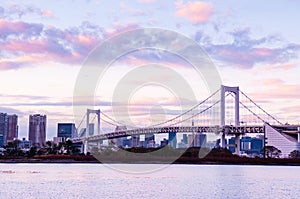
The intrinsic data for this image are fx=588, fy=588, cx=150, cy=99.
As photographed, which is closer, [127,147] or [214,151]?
[214,151]

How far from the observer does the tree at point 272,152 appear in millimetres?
68137

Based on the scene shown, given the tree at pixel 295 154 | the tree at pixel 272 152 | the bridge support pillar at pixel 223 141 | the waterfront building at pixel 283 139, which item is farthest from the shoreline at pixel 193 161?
the bridge support pillar at pixel 223 141

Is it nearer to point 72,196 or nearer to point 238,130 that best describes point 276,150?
point 238,130

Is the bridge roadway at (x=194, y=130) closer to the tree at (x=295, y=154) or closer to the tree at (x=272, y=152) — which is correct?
the tree at (x=272, y=152)

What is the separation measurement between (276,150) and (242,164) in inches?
174

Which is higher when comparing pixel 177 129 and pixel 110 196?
pixel 177 129

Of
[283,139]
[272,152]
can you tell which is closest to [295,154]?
[283,139]

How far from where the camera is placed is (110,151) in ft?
239

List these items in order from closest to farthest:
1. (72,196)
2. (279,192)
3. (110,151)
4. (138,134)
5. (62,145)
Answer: (72,196) → (279,192) → (138,134) → (110,151) → (62,145)

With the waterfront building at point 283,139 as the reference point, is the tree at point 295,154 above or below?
below

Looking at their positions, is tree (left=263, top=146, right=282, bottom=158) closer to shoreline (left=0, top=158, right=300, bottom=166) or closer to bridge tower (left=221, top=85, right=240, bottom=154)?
shoreline (left=0, top=158, right=300, bottom=166)

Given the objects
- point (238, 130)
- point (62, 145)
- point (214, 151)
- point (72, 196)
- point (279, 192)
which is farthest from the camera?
point (62, 145)

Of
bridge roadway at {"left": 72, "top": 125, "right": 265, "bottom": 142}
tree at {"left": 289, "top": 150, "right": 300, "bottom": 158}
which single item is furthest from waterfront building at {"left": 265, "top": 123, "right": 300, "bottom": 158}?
bridge roadway at {"left": 72, "top": 125, "right": 265, "bottom": 142}

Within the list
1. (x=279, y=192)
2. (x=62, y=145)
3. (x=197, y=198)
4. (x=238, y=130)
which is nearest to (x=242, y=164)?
(x=238, y=130)
